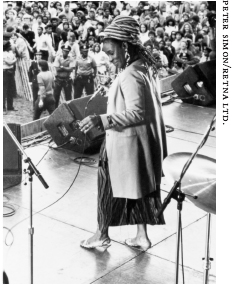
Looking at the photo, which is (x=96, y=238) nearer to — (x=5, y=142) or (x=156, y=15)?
(x=5, y=142)

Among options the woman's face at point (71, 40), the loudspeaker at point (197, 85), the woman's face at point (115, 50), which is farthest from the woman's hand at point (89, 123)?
the woman's face at point (71, 40)

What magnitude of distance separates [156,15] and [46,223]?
44.7ft

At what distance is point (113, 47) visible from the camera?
14.6 ft

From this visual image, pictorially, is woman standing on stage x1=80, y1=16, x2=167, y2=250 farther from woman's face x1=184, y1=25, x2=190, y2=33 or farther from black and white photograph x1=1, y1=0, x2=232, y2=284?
woman's face x1=184, y1=25, x2=190, y2=33

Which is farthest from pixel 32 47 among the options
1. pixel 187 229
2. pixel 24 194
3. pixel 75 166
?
pixel 187 229

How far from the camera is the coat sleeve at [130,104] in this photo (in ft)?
14.5

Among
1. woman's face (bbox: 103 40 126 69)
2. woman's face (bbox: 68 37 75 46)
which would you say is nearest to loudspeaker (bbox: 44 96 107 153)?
woman's face (bbox: 103 40 126 69)

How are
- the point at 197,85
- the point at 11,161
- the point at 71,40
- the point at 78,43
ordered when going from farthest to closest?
1. the point at 78,43
2. the point at 71,40
3. the point at 197,85
4. the point at 11,161

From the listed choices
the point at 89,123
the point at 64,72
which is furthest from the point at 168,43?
the point at 89,123

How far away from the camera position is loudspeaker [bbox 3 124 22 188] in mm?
6422

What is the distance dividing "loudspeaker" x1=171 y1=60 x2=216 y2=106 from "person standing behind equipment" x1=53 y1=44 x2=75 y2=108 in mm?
1954

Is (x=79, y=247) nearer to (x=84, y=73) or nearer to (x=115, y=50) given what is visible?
(x=115, y=50)

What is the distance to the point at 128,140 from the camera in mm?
4562

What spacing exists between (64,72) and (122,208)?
6256 mm
